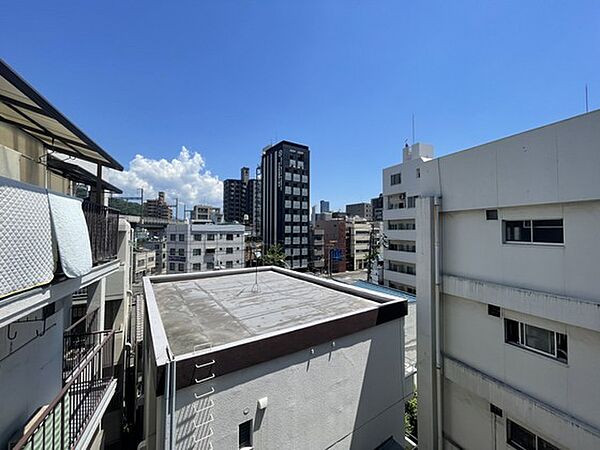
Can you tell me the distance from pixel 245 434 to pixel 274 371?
0.91 metres

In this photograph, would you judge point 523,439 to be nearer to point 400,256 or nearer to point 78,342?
point 78,342

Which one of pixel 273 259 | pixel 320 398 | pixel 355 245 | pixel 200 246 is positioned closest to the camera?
pixel 320 398

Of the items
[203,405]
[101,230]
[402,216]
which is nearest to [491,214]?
[203,405]

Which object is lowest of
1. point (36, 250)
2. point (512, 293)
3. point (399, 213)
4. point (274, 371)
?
point (274, 371)

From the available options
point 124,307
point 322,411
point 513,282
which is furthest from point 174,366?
point 124,307

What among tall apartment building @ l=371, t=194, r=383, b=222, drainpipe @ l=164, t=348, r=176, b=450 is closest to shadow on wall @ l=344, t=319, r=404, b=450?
drainpipe @ l=164, t=348, r=176, b=450

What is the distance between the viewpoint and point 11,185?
91.7 inches

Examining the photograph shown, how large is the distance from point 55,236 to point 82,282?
3.98 ft

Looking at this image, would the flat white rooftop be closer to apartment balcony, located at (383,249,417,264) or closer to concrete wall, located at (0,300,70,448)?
concrete wall, located at (0,300,70,448)

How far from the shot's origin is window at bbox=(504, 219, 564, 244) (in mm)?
5059

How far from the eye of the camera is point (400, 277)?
84.2 ft

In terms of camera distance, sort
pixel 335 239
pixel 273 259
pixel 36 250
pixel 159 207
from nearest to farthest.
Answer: pixel 36 250 < pixel 273 259 < pixel 335 239 < pixel 159 207

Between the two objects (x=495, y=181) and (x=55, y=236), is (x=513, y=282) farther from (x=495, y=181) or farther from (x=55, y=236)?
(x=55, y=236)

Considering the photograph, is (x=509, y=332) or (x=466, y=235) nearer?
(x=509, y=332)
